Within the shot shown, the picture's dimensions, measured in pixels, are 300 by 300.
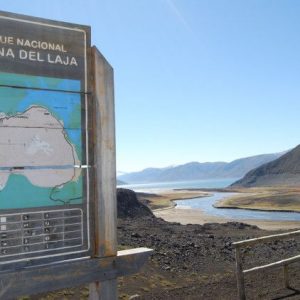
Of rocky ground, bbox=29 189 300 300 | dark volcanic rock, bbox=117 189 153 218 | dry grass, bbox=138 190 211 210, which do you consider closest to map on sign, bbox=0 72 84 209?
rocky ground, bbox=29 189 300 300

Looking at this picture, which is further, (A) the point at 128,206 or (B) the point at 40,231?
(A) the point at 128,206

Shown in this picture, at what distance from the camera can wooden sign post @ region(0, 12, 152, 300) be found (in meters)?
4.47

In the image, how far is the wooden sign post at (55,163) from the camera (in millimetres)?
4473

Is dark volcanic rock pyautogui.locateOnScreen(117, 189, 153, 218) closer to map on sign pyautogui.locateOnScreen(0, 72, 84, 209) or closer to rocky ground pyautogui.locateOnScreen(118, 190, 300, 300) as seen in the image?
rocky ground pyautogui.locateOnScreen(118, 190, 300, 300)

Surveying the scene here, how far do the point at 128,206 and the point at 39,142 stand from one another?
3975cm

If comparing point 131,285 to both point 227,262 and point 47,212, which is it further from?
point 47,212

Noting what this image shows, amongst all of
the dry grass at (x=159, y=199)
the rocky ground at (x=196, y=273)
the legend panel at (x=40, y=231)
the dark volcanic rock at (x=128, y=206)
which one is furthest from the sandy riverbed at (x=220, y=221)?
the legend panel at (x=40, y=231)

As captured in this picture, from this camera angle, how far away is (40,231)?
4.59 metres

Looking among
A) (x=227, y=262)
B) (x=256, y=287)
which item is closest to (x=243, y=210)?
(x=227, y=262)

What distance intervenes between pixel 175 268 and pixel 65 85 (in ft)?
39.5

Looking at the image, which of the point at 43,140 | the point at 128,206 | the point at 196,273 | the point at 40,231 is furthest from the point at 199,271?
the point at 128,206

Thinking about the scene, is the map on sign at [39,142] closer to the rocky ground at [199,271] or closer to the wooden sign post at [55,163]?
the wooden sign post at [55,163]

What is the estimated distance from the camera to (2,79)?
444 cm

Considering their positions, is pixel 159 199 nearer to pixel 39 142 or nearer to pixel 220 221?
pixel 220 221
